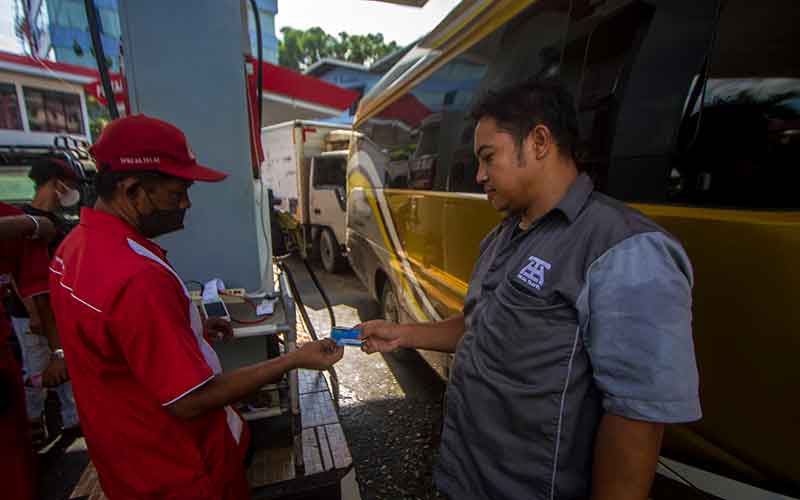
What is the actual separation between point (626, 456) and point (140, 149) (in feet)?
4.81

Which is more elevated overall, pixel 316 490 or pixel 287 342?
pixel 287 342

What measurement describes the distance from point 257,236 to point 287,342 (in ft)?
2.81

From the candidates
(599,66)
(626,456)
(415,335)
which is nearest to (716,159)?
(599,66)

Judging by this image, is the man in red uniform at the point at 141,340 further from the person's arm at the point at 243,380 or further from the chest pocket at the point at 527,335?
the chest pocket at the point at 527,335

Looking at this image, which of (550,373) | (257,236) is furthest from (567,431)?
(257,236)

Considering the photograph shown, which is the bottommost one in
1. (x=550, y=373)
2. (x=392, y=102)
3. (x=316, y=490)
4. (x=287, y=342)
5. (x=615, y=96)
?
(x=316, y=490)

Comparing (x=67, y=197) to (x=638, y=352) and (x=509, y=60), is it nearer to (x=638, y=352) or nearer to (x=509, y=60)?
(x=509, y=60)

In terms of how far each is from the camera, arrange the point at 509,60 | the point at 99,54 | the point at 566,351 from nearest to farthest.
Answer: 1. the point at 566,351
2. the point at 99,54
3. the point at 509,60

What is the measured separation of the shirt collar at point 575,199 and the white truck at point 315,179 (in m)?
6.58

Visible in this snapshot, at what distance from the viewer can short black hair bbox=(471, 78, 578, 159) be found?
1.04 meters

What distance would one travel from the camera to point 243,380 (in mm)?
1187

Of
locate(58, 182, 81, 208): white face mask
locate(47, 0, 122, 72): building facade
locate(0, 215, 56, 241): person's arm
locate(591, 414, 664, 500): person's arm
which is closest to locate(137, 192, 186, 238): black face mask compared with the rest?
locate(0, 215, 56, 241): person's arm

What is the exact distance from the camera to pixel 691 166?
1.18 metres

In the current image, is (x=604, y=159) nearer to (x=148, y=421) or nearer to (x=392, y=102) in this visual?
(x=148, y=421)
